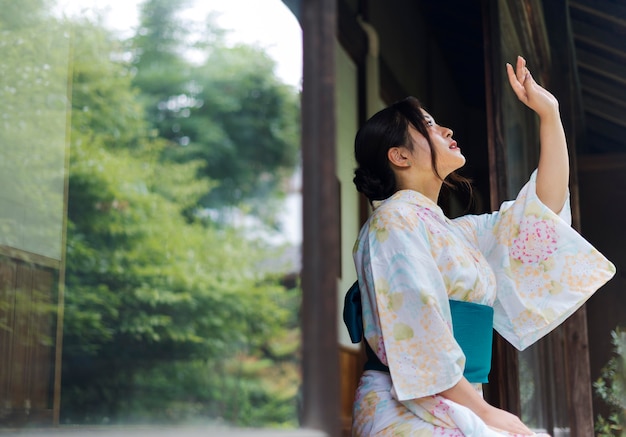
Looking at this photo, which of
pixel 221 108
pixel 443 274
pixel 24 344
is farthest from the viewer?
pixel 221 108

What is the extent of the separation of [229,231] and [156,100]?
231 centimetres

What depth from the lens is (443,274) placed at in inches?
72.4

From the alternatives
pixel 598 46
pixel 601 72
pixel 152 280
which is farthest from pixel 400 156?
pixel 152 280

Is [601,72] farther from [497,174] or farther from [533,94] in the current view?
[533,94]

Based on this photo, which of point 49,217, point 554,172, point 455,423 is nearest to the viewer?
point 455,423

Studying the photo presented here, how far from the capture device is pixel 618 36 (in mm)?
4016

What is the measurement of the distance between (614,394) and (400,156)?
2672 mm

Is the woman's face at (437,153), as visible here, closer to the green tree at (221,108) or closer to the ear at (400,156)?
the ear at (400,156)

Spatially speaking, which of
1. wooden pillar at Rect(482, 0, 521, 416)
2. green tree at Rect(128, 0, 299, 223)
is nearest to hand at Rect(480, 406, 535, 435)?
wooden pillar at Rect(482, 0, 521, 416)

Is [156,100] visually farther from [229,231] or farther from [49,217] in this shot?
[49,217]

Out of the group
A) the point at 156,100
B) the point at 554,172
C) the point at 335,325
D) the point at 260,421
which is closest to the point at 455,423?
the point at 335,325

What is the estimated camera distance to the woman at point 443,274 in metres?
1.68

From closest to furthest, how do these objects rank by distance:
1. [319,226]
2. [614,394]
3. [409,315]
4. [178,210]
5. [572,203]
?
[319,226]
[409,315]
[572,203]
[614,394]
[178,210]

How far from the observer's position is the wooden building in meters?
1.20
